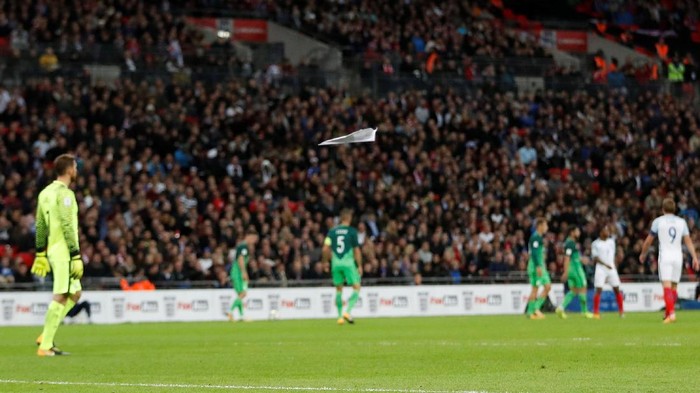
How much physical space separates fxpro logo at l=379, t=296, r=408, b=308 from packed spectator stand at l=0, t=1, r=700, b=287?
0.65 meters

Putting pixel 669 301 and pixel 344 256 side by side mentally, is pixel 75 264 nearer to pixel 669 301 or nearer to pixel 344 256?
pixel 344 256

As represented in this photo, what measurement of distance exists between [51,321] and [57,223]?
1.23 metres

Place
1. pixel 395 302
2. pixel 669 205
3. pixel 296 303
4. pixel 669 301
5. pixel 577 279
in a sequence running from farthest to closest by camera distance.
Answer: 1. pixel 395 302
2. pixel 296 303
3. pixel 577 279
4. pixel 669 301
5. pixel 669 205

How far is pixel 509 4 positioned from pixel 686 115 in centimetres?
1047

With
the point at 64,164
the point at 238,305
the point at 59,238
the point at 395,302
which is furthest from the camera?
the point at 395,302

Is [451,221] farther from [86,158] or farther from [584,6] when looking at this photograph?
[584,6]

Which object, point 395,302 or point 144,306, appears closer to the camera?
point 144,306

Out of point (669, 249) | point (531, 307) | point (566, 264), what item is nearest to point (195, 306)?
point (531, 307)

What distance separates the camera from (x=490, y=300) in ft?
118

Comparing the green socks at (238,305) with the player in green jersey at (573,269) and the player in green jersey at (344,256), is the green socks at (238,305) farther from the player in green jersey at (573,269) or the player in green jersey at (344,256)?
the player in green jersey at (573,269)

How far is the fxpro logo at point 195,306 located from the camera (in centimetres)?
3212

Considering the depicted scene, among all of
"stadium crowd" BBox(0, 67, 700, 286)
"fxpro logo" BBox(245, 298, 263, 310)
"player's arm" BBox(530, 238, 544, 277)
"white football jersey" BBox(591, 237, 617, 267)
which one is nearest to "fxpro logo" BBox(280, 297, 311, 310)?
"fxpro logo" BBox(245, 298, 263, 310)

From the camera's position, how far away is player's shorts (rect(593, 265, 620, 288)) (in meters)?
31.6

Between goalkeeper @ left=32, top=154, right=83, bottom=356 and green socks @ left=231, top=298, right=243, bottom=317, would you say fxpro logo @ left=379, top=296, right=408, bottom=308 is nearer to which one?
green socks @ left=231, top=298, right=243, bottom=317
